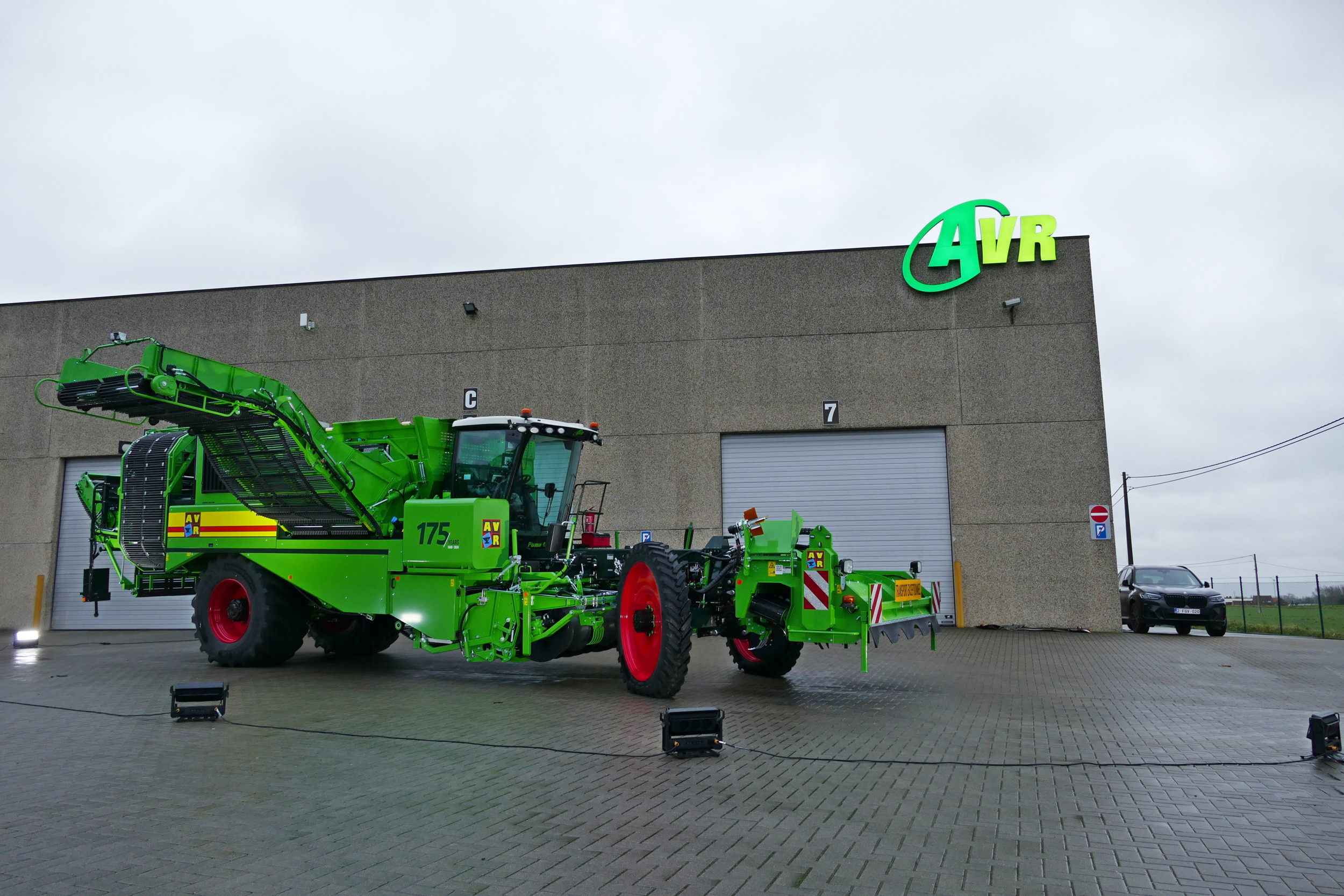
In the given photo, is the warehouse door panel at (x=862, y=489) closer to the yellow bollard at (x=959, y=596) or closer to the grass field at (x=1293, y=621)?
the yellow bollard at (x=959, y=596)

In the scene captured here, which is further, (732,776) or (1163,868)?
(732,776)

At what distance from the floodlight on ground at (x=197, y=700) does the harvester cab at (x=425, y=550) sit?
2526 millimetres

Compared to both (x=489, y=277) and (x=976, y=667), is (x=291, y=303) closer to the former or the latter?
(x=489, y=277)

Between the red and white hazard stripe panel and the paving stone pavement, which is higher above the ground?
the red and white hazard stripe panel

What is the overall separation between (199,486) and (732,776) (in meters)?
9.07

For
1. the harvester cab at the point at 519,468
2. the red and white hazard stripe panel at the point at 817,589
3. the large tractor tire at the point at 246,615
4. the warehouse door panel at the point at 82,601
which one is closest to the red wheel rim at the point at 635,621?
the red and white hazard stripe panel at the point at 817,589

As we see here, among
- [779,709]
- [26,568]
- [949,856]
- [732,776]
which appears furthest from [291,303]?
[949,856]

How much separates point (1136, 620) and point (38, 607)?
23526 millimetres

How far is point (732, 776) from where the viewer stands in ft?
17.1

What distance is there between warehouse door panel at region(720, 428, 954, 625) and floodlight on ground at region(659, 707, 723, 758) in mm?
11536

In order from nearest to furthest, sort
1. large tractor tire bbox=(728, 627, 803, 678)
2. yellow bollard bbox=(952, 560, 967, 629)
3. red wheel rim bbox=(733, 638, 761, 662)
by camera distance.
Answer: large tractor tire bbox=(728, 627, 803, 678)
red wheel rim bbox=(733, 638, 761, 662)
yellow bollard bbox=(952, 560, 967, 629)

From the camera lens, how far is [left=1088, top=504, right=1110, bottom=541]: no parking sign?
16.3 m

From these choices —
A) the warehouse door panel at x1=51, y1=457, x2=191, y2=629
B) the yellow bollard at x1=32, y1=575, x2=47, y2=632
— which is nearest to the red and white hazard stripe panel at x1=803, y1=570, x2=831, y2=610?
the warehouse door panel at x1=51, y1=457, x2=191, y2=629

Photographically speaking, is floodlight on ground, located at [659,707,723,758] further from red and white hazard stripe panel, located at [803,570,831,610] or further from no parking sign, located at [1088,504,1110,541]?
no parking sign, located at [1088,504,1110,541]
